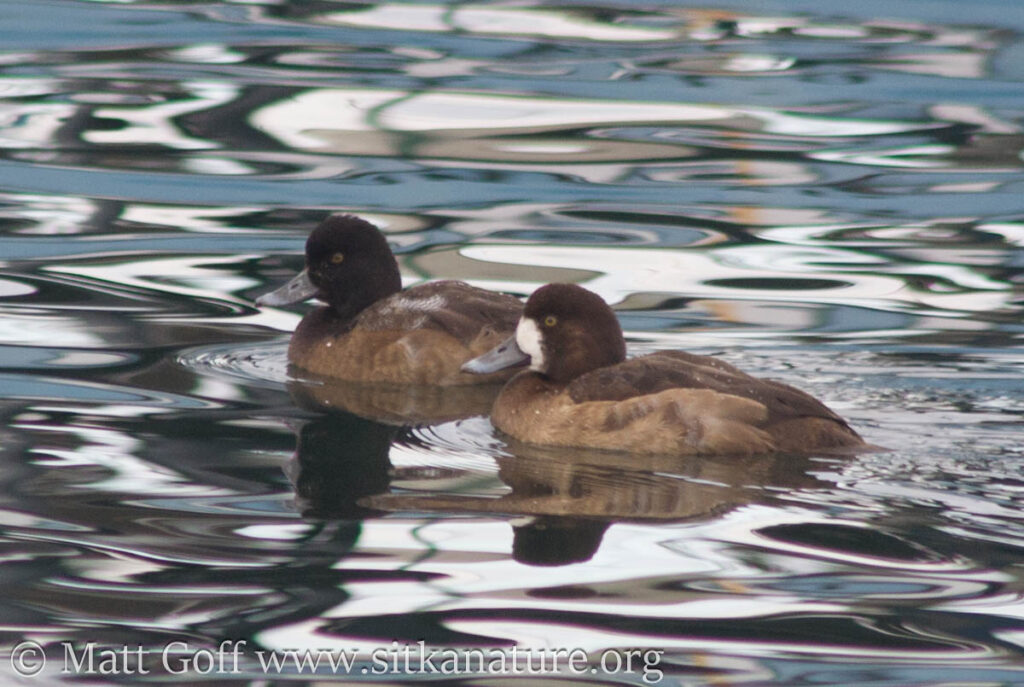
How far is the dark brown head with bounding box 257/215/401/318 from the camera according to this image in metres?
9.83

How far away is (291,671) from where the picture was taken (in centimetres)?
539

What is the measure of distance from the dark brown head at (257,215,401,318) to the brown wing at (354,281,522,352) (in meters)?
0.29

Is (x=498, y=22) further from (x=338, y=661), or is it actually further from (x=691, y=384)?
(x=338, y=661)

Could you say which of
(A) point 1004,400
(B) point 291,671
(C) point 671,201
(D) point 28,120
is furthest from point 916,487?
(D) point 28,120

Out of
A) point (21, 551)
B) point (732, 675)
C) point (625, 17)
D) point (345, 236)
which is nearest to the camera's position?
point (732, 675)

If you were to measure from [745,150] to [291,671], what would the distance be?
987 centimetres

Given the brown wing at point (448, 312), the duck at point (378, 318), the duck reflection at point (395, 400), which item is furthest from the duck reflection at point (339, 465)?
the brown wing at point (448, 312)

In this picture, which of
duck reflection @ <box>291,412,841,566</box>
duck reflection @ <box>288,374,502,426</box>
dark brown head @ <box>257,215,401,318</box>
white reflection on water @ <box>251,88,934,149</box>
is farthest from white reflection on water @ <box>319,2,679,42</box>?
duck reflection @ <box>291,412,841,566</box>

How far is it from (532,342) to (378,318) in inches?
58.4

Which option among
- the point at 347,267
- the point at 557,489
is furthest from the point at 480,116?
the point at 557,489

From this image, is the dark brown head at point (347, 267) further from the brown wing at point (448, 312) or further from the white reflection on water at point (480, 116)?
the white reflection on water at point (480, 116)

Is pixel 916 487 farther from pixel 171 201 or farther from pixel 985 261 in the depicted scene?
pixel 171 201

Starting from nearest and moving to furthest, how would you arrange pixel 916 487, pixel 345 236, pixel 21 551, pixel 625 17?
pixel 21 551 → pixel 916 487 → pixel 345 236 → pixel 625 17

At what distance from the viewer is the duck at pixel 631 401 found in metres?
7.47
